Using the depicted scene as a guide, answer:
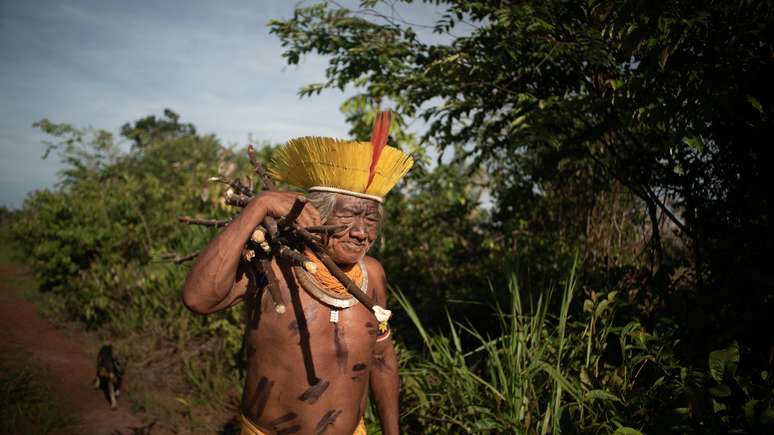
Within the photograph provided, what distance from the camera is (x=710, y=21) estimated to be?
226cm

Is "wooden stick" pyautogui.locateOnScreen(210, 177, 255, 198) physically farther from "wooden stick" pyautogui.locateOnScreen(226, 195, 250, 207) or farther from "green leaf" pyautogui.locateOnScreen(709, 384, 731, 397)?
"green leaf" pyautogui.locateOnScreen(709, 384, 731, 397)

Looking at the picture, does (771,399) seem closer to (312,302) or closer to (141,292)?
(312,302)

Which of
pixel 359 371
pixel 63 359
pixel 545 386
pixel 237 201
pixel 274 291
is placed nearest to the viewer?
pixel 274 291

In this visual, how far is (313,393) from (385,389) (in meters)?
0.45

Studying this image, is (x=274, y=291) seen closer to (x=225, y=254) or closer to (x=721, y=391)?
(x=225, y=254)

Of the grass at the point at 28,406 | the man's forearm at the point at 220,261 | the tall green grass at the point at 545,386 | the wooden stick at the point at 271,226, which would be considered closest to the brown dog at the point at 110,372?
the grass at the point at 28,406

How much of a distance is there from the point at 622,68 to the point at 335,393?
2864 mm

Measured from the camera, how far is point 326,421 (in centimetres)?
180

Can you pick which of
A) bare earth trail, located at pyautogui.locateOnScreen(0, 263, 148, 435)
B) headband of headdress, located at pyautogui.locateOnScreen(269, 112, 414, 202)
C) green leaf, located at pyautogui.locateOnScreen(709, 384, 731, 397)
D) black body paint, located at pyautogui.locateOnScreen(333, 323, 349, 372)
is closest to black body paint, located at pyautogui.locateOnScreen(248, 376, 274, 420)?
black body paint, located at pyautogui.locateOnScreen(333, 323, 349, 372)

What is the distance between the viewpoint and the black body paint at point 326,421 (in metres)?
1.79

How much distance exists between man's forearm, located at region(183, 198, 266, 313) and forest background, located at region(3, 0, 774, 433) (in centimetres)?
27

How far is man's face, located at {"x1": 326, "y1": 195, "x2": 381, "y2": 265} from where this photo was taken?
1.79m

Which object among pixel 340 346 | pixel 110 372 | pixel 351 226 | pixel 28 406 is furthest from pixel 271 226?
pixel 28 406

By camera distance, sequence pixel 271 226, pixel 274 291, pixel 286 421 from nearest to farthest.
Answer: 1. pixel 274 291
2. pixel 271 226
3. pixel 286 421
